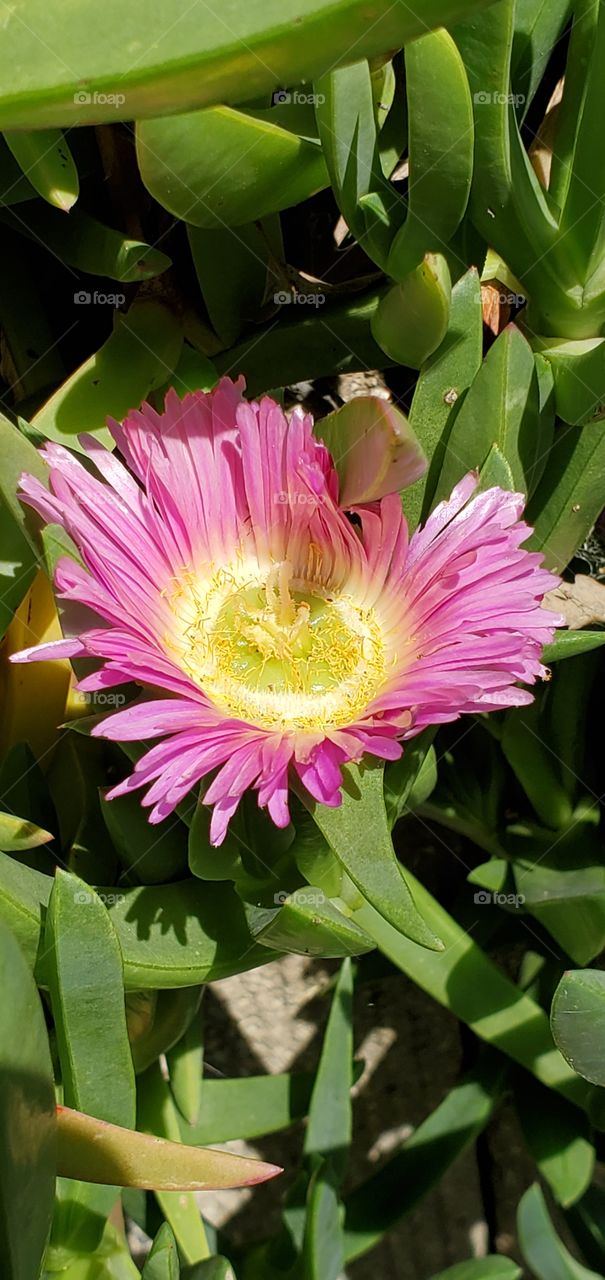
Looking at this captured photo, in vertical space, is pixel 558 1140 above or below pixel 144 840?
below

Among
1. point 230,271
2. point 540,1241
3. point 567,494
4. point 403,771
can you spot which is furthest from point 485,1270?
point 230,271

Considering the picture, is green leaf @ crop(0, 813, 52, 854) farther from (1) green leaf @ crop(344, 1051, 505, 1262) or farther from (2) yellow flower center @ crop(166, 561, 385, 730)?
(1) green leaf @ crop(344, 1051, 505, 1262)

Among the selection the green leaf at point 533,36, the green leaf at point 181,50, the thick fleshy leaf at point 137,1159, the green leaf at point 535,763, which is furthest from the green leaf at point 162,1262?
the green leaf at point 533,36

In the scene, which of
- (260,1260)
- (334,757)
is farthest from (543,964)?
(334,757)

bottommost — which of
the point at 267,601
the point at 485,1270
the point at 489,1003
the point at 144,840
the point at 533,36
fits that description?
the point at 485,1270

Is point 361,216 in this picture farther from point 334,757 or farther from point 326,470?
point 334,757

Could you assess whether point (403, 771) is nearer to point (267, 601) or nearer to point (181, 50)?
point (267, 601)
